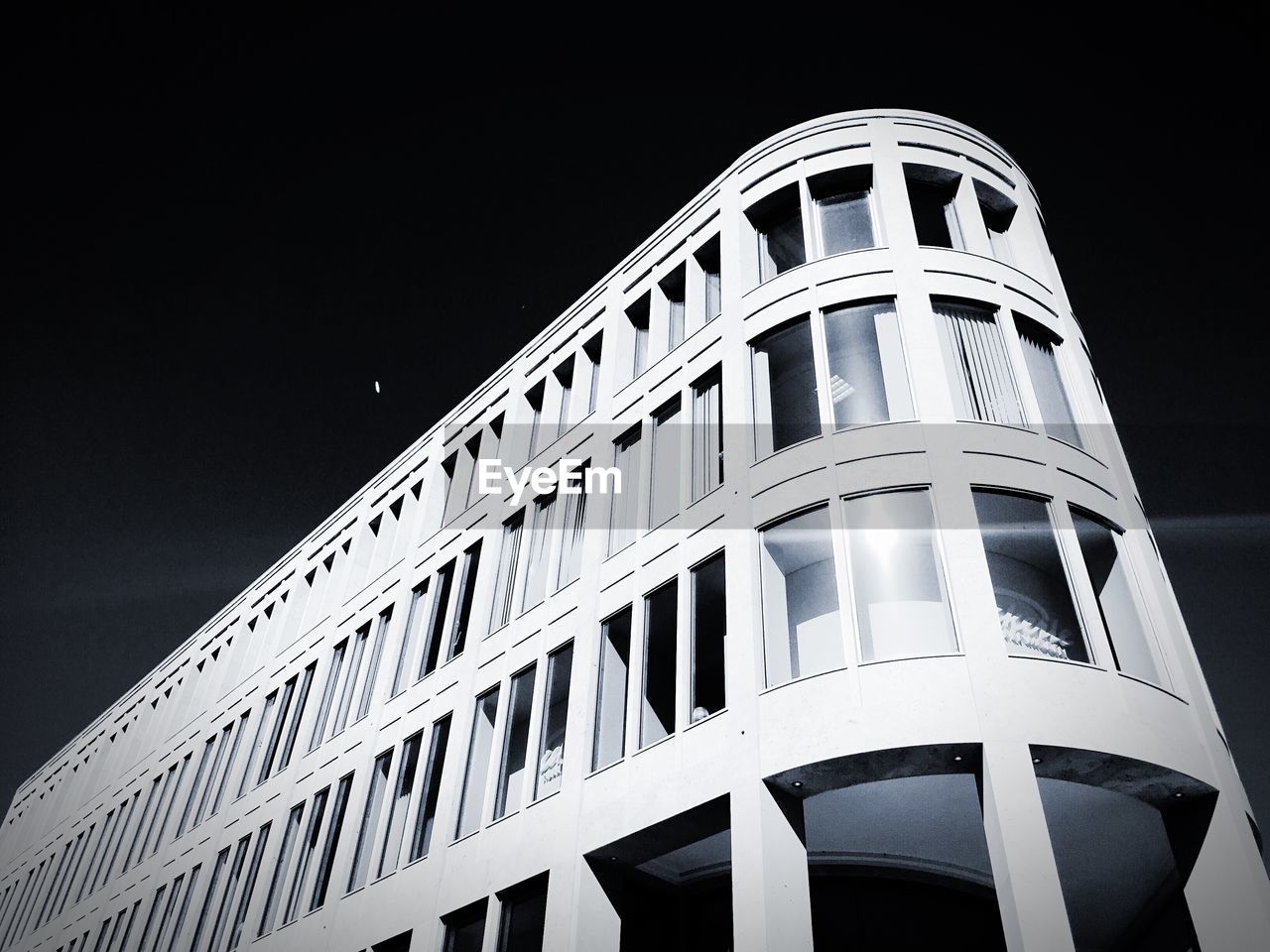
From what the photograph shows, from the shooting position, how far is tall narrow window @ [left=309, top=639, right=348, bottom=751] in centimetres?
2595

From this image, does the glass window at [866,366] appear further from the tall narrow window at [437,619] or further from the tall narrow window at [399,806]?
the tall narrow window at [399,806]

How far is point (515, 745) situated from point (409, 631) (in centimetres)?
754

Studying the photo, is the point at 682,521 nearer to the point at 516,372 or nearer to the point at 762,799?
the point at 762,799

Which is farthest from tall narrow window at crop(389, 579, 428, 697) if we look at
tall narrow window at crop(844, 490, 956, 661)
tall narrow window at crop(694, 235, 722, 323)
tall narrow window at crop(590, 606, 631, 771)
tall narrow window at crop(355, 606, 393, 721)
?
tall narrow window at crop(844, 490, 956, 661)

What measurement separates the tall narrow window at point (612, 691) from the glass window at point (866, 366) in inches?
218

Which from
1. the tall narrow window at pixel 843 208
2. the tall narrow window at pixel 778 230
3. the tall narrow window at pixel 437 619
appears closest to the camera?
the tall narrow window at pixel 843 208

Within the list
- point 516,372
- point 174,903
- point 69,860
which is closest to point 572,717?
point 516,372

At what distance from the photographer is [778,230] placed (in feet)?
69.1

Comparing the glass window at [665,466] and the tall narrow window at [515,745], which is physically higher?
the glass window at [665,466]

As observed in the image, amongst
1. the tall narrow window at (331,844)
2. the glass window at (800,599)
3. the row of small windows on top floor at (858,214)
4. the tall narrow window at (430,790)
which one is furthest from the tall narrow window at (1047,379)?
the tall narrow window at (331,844)

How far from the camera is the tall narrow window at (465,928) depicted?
1669 centimetres

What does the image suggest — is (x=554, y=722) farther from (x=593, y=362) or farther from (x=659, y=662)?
(x=593, y=362)

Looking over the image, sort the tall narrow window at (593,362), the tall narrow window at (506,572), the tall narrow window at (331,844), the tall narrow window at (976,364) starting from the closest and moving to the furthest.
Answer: the tall narrow window at (976,364), the tall narrow window at (331,844), the tall narrow window at (506,572), the tall narrow window at (593,362)

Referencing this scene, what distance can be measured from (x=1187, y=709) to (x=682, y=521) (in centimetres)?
837
